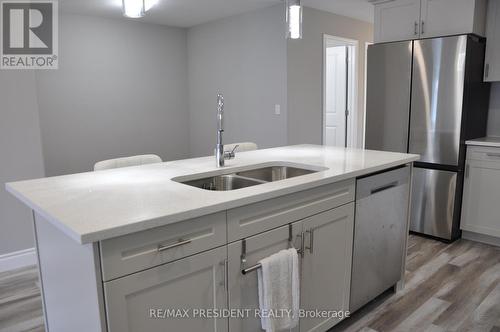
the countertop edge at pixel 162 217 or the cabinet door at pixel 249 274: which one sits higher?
the countertop edge at pixel 162 217

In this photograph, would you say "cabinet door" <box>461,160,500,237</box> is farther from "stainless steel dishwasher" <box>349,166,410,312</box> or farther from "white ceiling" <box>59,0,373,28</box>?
"white ceiling" <box>59,0,373,28</box>

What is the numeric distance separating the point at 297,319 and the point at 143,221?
94cm

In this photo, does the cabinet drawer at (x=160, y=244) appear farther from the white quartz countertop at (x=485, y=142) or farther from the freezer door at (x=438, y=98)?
the white quartz countertop at (x=485, y=142)

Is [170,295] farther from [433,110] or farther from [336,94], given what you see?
[336,94]

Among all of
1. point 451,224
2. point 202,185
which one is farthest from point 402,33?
point 202,185

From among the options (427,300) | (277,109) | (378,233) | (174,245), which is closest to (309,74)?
(277,109)

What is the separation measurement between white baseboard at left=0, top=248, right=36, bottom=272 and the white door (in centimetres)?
373

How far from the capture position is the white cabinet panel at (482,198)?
3252 millimetres

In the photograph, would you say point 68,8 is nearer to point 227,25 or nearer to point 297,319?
point 227,25

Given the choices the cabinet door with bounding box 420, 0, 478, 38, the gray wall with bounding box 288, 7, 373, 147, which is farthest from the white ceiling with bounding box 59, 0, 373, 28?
the cabinet door with bounding box 420, 0, 478, 38

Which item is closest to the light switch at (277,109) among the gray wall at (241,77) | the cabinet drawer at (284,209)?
the gray wall at (241,77)

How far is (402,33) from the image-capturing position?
143 inches

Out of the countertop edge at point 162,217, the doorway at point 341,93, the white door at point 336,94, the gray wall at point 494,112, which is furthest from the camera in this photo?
the white door at point 336,94

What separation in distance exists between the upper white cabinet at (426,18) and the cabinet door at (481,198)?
1.18 meters
